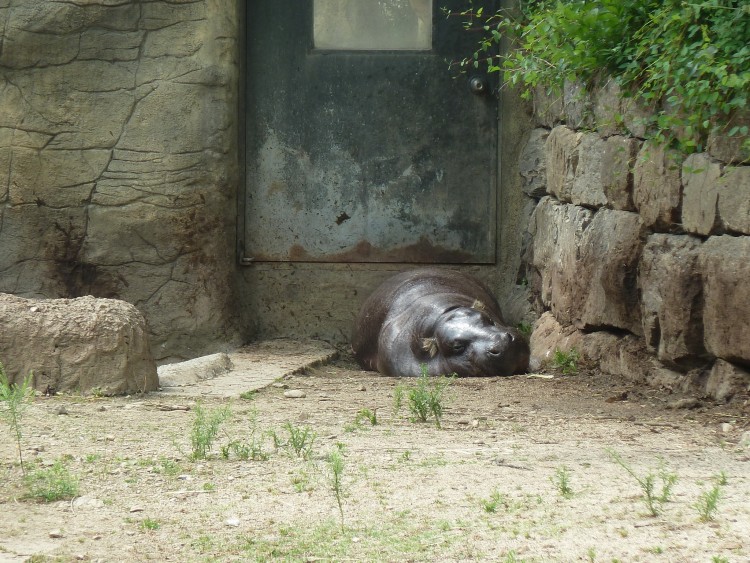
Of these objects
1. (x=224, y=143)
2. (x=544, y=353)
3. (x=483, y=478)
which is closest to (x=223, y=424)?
(x=483, y=478)

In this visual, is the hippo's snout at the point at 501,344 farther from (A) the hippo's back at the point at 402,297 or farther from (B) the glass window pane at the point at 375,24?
(B) the glass window pane at the point at 375,24

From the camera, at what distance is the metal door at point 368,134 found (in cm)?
848

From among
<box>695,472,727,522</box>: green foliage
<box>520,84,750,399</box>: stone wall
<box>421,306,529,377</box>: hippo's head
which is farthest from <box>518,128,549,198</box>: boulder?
<box>695,472,727,522</box>: green foliage

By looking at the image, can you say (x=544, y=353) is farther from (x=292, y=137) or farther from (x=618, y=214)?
(x=292, y=137)

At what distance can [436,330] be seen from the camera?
293 inches

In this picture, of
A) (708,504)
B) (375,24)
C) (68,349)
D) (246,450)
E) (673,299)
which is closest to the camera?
(708,504)

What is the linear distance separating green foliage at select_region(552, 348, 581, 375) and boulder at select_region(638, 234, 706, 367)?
0.93 m

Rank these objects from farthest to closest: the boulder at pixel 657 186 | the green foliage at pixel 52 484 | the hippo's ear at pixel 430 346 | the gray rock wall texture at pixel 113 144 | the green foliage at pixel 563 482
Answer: the gray rock wall texture at pixel 113 144 → the hippo's ear at pixel 430 346 → the boulder at pixel 657 186 → the green foliage at pixel 52 484 → the green foliage at pixel 563 482

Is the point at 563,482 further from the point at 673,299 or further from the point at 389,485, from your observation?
the point at 673,299

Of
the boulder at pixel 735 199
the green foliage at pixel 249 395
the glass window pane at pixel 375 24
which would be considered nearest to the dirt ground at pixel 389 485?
the green foliage at pixel 249 395

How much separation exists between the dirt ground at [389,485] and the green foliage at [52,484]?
0.03m

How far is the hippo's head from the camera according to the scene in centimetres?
699

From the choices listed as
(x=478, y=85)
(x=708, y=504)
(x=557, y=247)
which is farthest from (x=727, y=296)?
(x=478, y=85)

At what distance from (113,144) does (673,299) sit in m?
4.45
